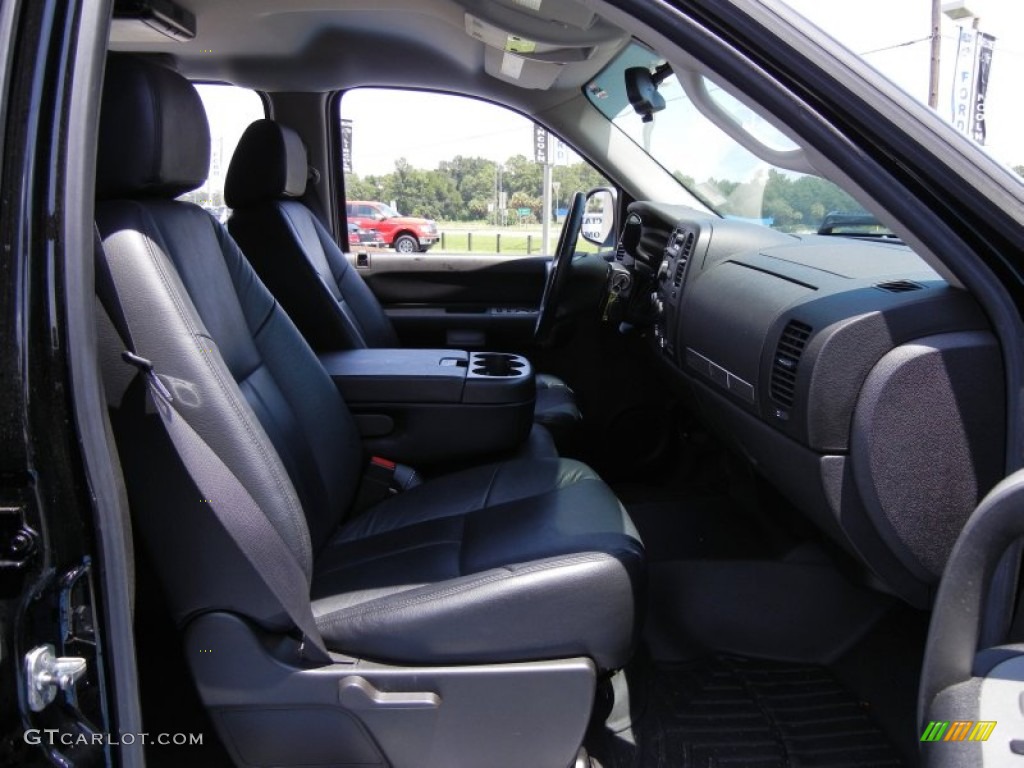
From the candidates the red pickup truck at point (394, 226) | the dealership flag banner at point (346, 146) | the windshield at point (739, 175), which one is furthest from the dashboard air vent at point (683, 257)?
the dealership flag banner at point (346, 146)

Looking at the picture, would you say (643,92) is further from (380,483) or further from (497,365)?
(380,483)

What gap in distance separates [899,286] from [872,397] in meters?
0.20

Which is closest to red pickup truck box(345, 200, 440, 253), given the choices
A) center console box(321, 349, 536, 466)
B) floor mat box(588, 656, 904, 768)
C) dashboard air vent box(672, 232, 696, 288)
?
center console box(321, 349, 536, 466)

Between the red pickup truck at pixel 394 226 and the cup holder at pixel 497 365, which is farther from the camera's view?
the red pickup truck at pixel 394 226

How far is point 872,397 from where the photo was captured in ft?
3.97

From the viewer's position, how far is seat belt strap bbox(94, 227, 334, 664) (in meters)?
1.18

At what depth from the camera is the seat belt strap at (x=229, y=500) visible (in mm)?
1180

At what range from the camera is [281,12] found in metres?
2.69

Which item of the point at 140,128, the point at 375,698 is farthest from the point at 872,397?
the point at 140,128

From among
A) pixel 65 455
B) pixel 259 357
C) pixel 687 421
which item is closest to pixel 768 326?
pixel 259 357

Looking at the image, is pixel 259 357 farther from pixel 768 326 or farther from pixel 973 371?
pixel 973 371

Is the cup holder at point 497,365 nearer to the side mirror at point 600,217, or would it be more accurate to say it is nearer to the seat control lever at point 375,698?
the side mirror at point 600,217

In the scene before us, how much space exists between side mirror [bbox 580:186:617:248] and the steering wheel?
0.14 metres

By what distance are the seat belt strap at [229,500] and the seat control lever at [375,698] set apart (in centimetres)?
6
